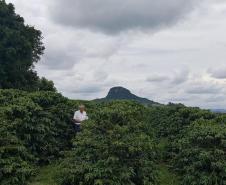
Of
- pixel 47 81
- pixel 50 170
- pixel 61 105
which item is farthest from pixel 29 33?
pixel 50 170

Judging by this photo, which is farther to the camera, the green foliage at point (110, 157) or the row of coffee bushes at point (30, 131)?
the row of coffee bushes at point (30, 131)

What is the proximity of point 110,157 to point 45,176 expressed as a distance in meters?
3.25

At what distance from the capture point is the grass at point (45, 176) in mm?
14055

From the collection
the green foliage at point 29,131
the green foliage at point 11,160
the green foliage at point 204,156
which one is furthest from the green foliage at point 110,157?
the green foliage at point 29,131

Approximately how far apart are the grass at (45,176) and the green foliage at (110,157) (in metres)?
0.65

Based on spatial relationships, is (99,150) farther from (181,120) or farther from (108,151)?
(181,120)

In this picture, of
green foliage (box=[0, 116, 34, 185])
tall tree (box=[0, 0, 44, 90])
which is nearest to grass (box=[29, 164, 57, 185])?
green foliage (box=[0, 116, 34, 185])

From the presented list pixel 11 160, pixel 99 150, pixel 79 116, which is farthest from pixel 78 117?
pixel 11 160

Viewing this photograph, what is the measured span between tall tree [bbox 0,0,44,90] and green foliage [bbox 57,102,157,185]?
28.8 metres

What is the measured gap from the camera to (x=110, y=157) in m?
12.7

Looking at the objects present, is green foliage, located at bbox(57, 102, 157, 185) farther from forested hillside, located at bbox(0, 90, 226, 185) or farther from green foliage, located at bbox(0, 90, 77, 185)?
green foliage, located at bbox(0, 90, 77, 185)

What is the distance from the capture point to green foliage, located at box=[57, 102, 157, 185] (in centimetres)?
1251

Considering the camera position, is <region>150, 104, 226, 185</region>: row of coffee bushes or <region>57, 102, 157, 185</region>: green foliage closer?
<region>57, 102, 157, 185</region>: green foliage

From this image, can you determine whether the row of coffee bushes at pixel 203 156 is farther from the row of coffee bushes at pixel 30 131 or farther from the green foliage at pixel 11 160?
the green foliage at pixel 11 160
